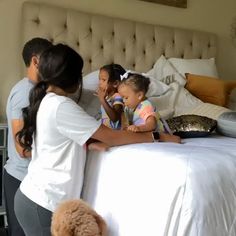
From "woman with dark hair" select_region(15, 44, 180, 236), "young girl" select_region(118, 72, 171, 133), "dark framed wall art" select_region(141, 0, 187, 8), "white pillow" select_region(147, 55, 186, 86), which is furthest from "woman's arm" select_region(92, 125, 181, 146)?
"dark framed wall art" select_region(141, 0, 187, 8)

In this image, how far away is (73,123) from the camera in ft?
5.25

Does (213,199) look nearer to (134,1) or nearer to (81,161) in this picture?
(81,161)

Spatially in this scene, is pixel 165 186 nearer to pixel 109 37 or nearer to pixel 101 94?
pixel 101 94

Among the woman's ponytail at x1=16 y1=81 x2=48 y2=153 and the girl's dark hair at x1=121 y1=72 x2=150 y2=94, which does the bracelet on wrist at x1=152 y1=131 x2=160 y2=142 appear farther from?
the woman's ponytail at x1=16 y1=81 x2=48 y2=153

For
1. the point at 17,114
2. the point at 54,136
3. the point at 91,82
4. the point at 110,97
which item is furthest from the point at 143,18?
the point at 54,136

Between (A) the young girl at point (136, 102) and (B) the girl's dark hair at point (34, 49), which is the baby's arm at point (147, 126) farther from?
(B) the girl's dark hair at point (34, 49)

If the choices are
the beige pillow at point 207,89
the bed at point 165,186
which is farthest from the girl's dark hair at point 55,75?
the beige pillow at point 207,89

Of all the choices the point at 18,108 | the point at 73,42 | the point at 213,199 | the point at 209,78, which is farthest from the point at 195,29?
the point at 213,199

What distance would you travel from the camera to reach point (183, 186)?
147cm

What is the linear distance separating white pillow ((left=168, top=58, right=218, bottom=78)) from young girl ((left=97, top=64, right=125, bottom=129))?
4.25 ft

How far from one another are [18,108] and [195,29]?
2554 mm

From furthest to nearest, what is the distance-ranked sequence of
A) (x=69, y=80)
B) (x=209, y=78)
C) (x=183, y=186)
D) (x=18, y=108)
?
(x=209, y=78)
(x=18, y=108)
(x=69, y=80)
(x=183, y=186)

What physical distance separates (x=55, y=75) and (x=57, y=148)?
11.9 inches

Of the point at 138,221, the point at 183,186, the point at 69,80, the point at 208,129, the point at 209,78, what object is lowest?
the point at 138,221
